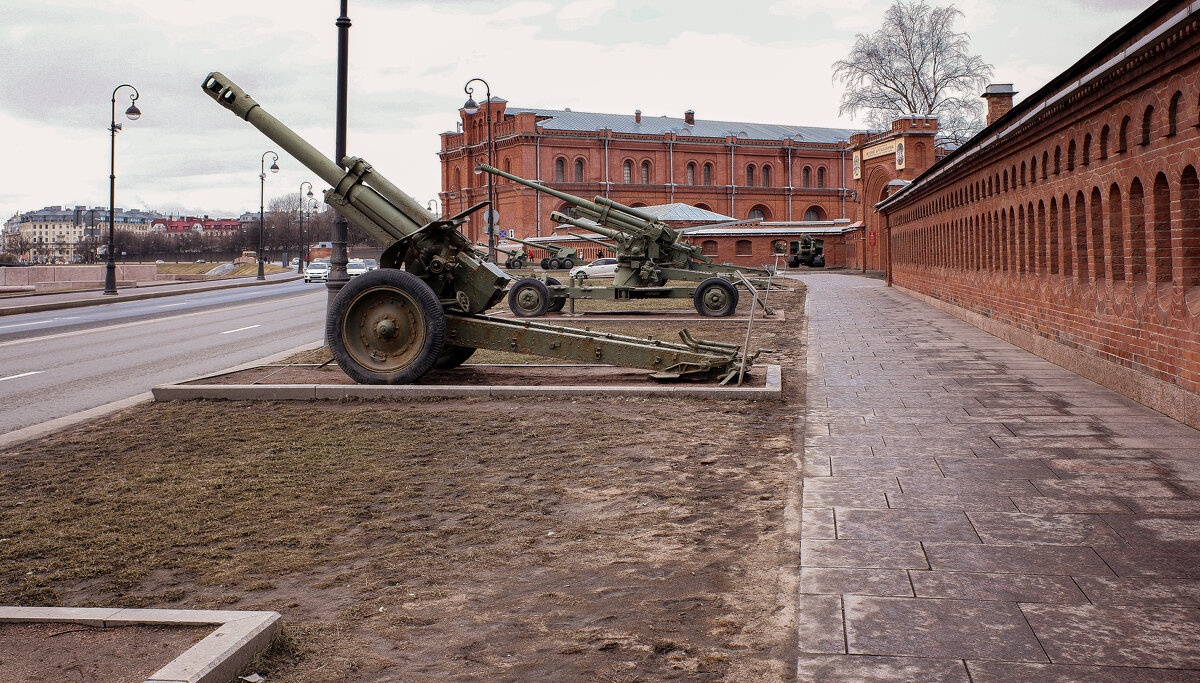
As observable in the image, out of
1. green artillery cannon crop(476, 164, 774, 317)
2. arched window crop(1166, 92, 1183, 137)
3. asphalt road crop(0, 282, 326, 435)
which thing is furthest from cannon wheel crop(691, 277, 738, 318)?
arched window crop(1166, 92, 1183, 137)

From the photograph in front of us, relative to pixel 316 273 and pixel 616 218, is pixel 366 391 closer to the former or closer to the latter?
pixel 616 218

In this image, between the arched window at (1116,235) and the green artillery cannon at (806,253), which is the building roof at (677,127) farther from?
the arched window at (1116,235)

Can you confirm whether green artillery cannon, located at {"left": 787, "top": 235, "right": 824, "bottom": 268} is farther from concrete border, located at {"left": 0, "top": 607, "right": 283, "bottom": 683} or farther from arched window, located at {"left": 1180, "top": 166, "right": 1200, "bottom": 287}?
concrete border, located at {"left": 0, "top": 607, "right": 283, "bottom": 683}

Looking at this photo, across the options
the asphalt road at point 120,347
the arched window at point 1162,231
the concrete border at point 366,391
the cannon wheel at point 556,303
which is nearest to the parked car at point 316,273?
the asphalt road at point 120,347

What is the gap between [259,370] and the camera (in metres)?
12.2

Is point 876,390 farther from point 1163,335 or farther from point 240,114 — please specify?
point 240,114

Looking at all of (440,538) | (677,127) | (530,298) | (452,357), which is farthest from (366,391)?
(677,127)

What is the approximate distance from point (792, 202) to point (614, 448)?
79.0 metres

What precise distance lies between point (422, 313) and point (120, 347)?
9324mm

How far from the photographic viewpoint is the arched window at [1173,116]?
827 centimetres

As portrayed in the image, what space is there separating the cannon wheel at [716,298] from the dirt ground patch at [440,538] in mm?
13518

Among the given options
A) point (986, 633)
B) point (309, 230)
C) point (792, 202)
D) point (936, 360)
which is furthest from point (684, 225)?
point (309, 230)

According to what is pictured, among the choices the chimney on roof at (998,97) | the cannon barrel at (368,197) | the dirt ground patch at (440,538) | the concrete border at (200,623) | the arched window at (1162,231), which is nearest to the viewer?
the concrete border at (200,623)

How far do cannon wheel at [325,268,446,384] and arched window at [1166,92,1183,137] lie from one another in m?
6.67
